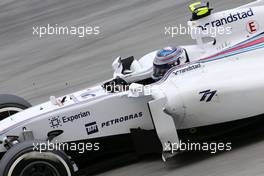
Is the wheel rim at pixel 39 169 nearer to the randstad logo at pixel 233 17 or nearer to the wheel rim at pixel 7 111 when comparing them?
the wheel rim at pixel 7 111

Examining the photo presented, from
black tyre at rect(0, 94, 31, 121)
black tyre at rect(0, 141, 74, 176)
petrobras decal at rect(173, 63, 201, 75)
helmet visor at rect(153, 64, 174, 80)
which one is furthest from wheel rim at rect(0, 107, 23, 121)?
petrobras decal at rect(173, 63, 201, 75)

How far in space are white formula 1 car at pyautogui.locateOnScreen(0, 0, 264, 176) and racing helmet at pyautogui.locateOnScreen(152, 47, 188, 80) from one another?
0.52 feet

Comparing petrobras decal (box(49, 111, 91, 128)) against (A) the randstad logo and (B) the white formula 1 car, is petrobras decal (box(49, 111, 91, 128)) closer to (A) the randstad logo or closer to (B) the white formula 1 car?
(B) the white formula 1 car

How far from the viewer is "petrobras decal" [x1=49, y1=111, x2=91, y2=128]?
699 cm

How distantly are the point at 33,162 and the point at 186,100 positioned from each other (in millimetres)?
1766

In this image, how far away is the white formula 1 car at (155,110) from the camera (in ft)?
21.9

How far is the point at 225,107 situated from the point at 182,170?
83cm

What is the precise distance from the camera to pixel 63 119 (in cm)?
700

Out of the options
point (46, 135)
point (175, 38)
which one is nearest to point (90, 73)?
point (175, 38)

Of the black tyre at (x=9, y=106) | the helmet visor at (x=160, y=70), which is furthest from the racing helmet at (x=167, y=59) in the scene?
the black tyre at (x=9, y=106)

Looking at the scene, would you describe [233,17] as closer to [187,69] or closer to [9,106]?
[187,69]

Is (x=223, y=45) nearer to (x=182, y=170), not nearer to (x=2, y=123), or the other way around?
(x=182, y=170)

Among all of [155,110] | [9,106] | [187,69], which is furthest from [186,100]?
[9,106]

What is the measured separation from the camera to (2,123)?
7402 mm
